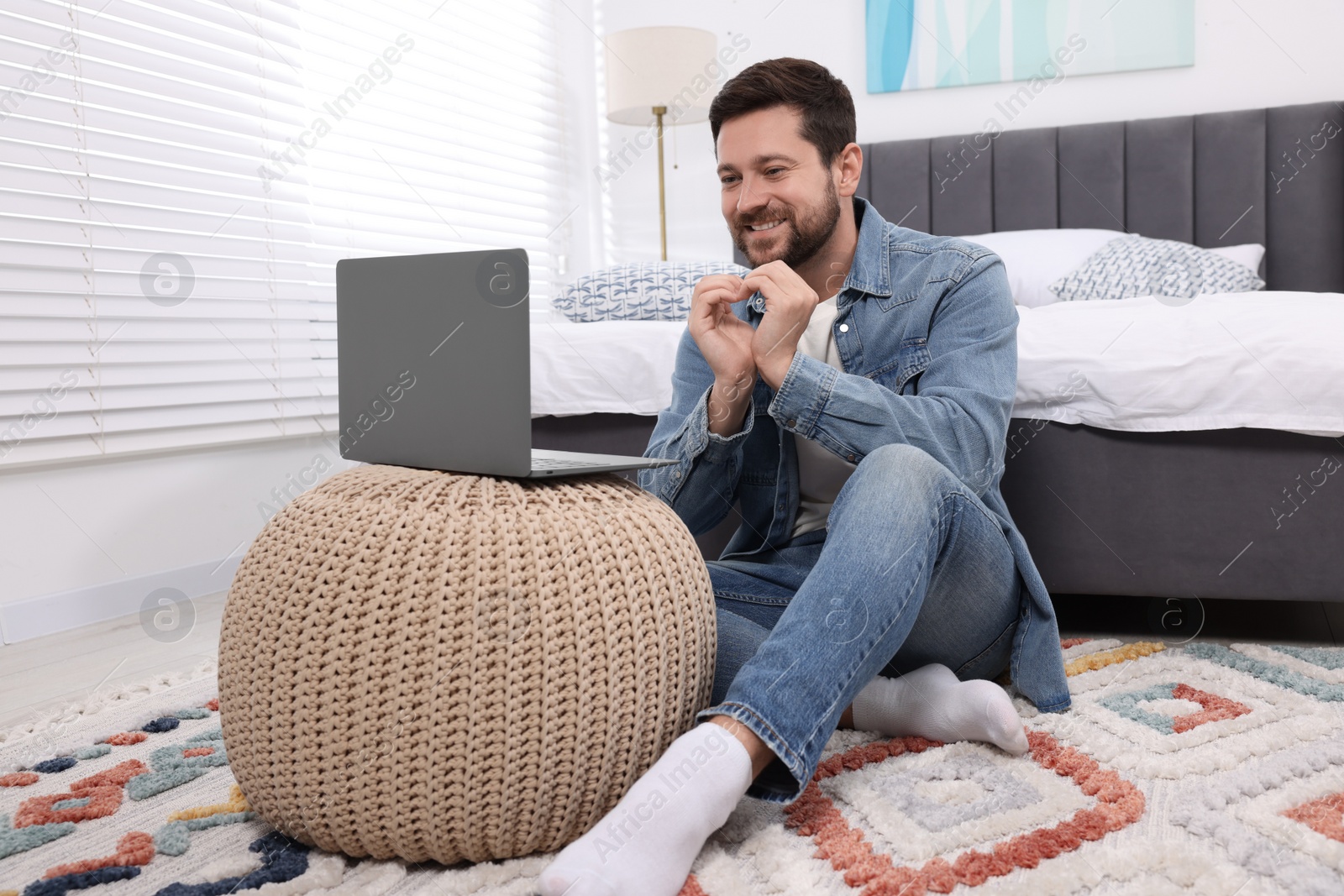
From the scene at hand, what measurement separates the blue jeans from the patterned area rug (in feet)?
0.33

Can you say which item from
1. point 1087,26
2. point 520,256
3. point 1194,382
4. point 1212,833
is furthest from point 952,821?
point 1087,26

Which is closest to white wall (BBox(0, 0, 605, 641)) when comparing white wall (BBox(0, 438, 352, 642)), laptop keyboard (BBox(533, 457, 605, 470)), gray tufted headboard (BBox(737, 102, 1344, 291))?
white wall (BBox(0, 438, 352, 642))

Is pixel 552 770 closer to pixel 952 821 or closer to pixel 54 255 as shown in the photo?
pixel 952 821

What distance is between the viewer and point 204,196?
2.12 metres

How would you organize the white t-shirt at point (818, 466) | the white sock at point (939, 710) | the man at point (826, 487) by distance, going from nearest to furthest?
the man at point (826, 487) < the white sock at point (939, 710) < the white t-shirt at point (818, 466)

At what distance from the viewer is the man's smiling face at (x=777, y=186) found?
126 cm

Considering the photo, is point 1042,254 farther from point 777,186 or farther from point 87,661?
point 87,661

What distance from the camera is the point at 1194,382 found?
1428 millimetres

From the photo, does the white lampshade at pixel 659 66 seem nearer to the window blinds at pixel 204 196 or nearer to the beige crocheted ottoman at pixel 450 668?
the window blinds at pixel 204 196

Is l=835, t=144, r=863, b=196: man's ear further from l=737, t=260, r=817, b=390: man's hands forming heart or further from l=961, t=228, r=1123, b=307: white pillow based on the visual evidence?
l=961, t=228, r=1123, b=307: white pillow

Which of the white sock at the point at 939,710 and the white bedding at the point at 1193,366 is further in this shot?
the white bedding at the point at 1193,366

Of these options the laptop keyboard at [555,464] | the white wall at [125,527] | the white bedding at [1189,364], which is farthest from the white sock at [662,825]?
the white wall at [125,527]

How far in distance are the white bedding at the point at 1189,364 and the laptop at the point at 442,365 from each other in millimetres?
810

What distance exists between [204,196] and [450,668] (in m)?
1.73
